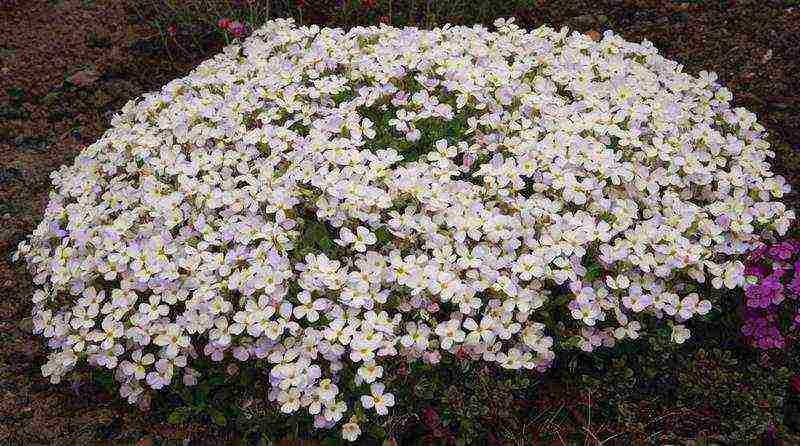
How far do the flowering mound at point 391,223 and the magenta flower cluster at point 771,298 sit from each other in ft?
0.45

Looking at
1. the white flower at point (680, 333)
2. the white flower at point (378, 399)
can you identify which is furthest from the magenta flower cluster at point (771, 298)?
the white flower at point (378, 399)

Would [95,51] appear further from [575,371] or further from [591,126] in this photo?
[575,371]

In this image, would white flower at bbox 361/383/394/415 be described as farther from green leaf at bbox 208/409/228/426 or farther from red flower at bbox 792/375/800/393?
red flower at bbox 792/375/800/393

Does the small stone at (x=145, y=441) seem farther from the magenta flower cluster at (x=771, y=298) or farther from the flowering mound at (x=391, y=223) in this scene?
the magenta flower cluster at (x=771, y=298)

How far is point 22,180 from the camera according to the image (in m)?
5.03

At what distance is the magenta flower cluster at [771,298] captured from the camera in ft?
11.0

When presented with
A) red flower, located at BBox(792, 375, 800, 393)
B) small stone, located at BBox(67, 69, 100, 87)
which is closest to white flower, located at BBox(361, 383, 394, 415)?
red flower, located at BBox(792, 375, 800, 393)

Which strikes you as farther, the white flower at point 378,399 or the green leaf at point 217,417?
the green leaf at point 217,417

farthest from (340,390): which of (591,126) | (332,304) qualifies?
(591,126)

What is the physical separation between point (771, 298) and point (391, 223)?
5.47 ft

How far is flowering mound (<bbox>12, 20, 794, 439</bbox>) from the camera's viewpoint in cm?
316

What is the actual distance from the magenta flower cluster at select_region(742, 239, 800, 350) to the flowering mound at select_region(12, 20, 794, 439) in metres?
0.14

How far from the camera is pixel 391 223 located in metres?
3.25

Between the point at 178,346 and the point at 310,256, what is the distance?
686 millimetres
